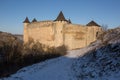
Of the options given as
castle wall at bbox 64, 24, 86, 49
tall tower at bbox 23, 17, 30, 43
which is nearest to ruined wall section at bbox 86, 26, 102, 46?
castle wall at bbox 64, 24, 86, 49

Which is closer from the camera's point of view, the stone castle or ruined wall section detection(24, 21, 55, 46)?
the stone castle

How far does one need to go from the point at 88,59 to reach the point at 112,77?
5.31 meters

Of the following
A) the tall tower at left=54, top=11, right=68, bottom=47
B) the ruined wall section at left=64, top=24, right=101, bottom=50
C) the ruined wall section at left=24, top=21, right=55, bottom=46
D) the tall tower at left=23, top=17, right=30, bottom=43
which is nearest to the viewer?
the ruined wall section at left=64, top=24, right=101, bottom=50

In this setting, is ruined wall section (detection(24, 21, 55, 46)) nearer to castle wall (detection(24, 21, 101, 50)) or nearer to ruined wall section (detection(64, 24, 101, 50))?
castle wall (detection(24, 21, 101, 50))

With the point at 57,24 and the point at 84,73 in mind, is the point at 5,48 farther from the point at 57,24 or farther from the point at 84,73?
the point at 84,73

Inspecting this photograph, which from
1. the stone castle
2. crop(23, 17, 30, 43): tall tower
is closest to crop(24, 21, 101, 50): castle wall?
the stone castle

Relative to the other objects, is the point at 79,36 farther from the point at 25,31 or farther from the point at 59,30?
the point at 25,31

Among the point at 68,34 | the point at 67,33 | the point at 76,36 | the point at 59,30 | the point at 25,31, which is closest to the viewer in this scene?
the point at 76,36

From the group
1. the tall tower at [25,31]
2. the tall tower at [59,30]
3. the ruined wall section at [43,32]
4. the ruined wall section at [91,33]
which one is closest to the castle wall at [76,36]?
the ruined wall section at [91,33]

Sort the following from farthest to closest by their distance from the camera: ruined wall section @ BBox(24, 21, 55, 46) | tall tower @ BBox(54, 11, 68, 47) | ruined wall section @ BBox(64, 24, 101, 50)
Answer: ruined wall section @ BBox(24, 21, 55, 46), tall tower @ BBox(54, 11, 68, 47), ruined wall section @ BBox(64, 24, 101, 50)

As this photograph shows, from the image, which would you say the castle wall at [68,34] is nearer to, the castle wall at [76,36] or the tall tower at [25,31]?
the castle wall at [76,36]

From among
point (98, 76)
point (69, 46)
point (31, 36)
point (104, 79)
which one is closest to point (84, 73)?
point (98, 76)

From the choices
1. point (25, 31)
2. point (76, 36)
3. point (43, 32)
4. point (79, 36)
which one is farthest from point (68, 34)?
point (25, 31)

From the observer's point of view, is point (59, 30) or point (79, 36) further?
point (59, 30)
